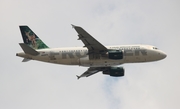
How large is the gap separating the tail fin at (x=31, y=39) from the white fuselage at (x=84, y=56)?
10.1 feet

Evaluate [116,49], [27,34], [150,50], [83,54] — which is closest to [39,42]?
[27,34]

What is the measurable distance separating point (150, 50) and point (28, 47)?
2189 centimetres

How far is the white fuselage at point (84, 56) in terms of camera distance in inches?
3130

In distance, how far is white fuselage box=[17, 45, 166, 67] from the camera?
79.5 metres

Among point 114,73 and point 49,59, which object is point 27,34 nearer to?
point 49,59

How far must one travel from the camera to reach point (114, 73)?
86.0 metres

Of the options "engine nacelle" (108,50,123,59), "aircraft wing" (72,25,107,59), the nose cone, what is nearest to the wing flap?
"aircraft wing" (72,25,107,59)

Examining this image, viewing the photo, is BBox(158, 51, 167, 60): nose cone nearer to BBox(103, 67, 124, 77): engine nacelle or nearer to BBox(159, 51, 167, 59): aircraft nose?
BBox(159, 51, 167, 59): aircraft nose

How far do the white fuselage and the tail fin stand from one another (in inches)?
122

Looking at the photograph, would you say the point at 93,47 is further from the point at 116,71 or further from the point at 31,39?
the point at 31,39

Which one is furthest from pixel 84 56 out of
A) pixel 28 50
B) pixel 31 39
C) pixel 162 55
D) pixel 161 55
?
pixel 162 55

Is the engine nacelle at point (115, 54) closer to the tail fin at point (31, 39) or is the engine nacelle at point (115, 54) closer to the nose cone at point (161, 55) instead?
the nose cone at point (161, 55)

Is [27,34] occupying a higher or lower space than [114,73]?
higher

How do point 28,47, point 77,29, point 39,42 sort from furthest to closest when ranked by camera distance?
1. point 39,42
2. point 28,47
3. point 77,29
